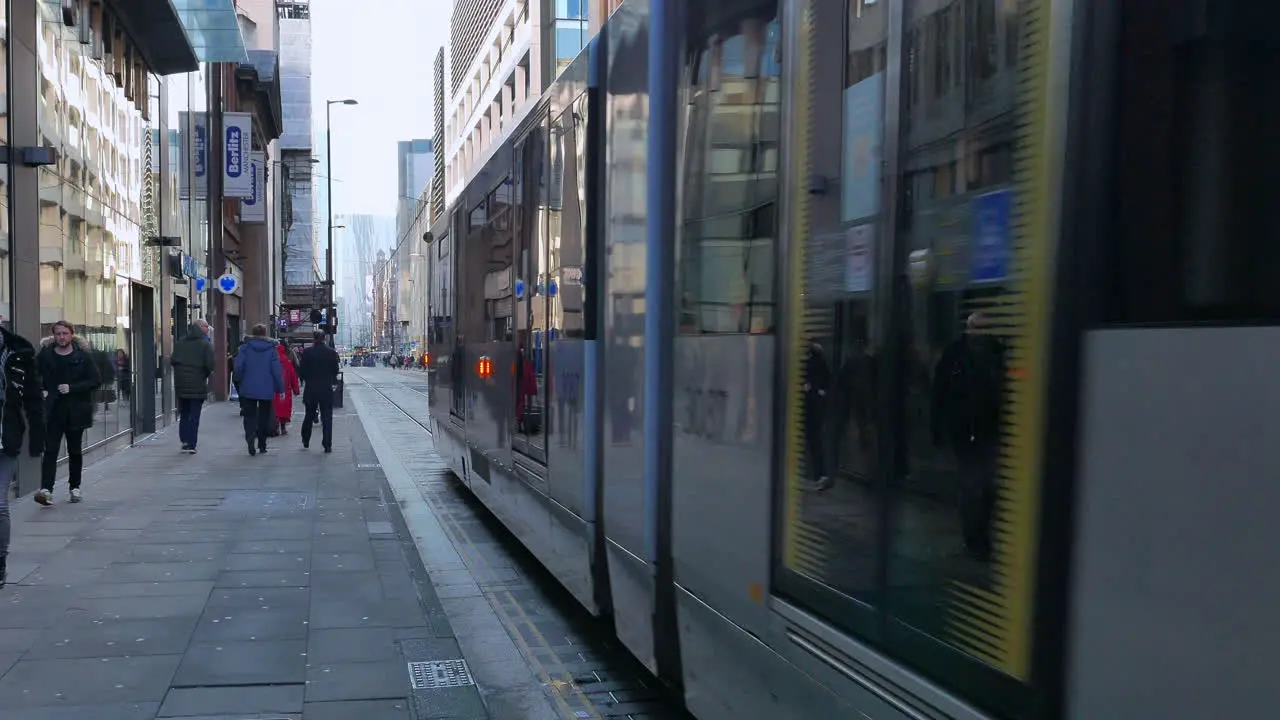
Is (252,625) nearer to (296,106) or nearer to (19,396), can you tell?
(19,396)

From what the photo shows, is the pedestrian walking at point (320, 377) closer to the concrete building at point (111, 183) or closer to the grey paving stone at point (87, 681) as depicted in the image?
the concrete building at point (111, 183)

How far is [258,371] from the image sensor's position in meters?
15.6

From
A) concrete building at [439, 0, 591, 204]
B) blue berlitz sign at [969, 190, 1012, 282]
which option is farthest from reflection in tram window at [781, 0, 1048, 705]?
concrete building at [439, 0, 591, 204]

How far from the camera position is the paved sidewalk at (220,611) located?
505cm

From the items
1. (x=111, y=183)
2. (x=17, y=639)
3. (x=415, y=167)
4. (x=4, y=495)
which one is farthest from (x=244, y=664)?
(x=415, y=167)

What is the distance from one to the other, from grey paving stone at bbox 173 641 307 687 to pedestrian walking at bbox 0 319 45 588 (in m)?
2.01

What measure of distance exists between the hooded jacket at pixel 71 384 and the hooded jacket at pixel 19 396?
286 centimetres

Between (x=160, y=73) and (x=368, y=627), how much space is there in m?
17.0

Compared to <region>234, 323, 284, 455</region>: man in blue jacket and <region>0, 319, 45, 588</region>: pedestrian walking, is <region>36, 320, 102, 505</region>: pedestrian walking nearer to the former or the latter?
<region>0, 319, 45, 588</region>: pedestrian walking

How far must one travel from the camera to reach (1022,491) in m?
2.19

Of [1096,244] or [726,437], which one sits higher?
[1096,244]

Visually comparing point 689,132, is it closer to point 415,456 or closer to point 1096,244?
point 1096,244

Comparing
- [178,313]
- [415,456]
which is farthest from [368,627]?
[178,313]

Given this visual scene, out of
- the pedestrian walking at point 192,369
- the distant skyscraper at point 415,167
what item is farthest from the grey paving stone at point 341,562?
the distant skyscraper at point 415,167
